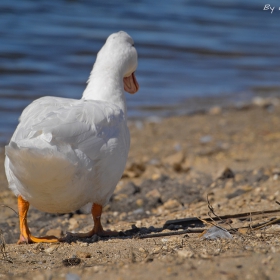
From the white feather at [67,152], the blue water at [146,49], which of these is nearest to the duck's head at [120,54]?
the white feather at [67,152]

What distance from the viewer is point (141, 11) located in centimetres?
2011

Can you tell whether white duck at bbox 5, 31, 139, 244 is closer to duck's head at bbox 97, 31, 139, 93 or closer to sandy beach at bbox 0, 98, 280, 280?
sandy beach at bbox 0, 98, 280, 280

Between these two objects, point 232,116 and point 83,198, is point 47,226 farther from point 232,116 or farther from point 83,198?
point 232,116

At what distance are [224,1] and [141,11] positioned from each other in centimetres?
612

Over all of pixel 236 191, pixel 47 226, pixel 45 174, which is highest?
pixel 45 174

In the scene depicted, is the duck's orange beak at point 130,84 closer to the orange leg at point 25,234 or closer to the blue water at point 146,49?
the orange leg at point 25,234

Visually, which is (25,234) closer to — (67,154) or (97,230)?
(97,230)

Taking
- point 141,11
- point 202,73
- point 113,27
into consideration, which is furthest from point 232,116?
point 141,11

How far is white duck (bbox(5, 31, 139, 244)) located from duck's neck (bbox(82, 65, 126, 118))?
2cm

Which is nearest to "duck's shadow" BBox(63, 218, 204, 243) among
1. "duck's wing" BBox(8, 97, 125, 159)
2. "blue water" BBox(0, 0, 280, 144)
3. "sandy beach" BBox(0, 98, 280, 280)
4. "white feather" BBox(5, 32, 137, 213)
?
"sandy beach" BBox(0, 98, 280, 280)

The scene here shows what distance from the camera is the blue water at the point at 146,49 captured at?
11727 millimetres

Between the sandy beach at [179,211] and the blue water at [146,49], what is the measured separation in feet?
5.59

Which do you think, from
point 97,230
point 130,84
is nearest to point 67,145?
point 97,230

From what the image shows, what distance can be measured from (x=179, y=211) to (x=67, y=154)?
6.00 ft
